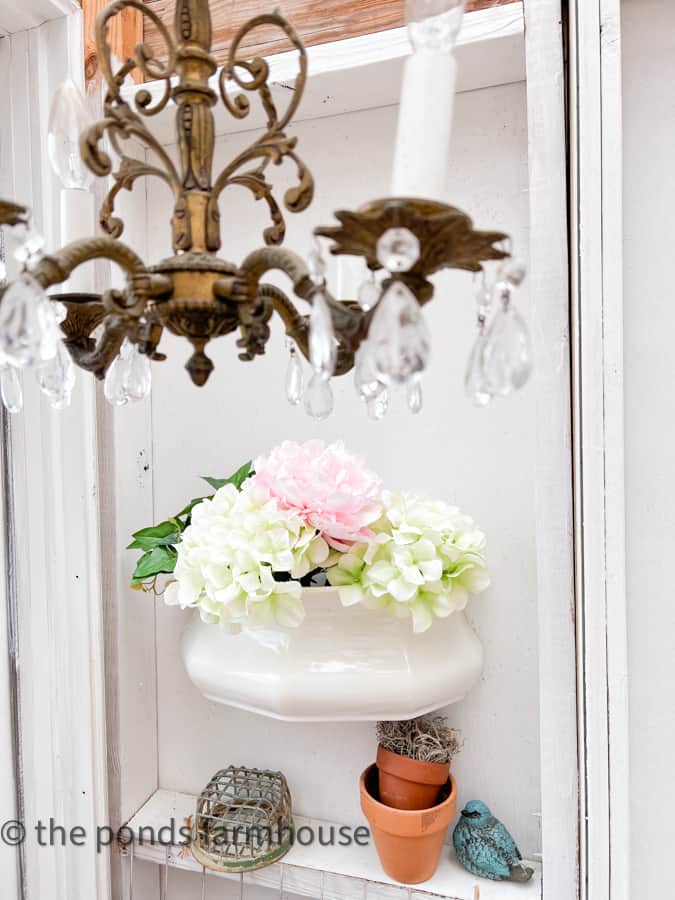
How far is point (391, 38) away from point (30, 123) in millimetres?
583

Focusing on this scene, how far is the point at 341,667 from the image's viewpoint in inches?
36.3

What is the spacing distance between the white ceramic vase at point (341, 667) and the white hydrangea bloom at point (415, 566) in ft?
0.22

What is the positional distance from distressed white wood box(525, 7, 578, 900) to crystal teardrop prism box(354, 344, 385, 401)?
359mm

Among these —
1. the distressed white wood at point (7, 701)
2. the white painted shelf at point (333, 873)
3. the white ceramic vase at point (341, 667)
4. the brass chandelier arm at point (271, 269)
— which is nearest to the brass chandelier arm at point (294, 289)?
the brass chandelier arm at point (271, 269)

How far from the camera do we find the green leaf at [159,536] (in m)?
1.03

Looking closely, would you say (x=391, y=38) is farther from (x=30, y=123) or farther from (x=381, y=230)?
(x=381, y=230)

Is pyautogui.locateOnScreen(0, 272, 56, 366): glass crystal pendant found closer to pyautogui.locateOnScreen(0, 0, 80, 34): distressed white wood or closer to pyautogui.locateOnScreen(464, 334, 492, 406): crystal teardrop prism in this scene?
pyautogui.locateOnScreen(464, 334, 492, 406): crystal teardrop prism

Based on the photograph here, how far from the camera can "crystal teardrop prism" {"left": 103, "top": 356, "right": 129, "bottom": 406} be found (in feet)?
1.73

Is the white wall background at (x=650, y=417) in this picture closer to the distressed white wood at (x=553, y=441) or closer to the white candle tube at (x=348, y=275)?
the distressed white wood at (x=553, y=441)

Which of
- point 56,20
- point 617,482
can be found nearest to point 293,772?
point 617,482

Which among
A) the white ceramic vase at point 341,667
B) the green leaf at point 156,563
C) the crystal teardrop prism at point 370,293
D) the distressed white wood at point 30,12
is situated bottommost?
the white ceramic vase at point 341,667

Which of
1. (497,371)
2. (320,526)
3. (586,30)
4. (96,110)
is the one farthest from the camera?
(96,110)

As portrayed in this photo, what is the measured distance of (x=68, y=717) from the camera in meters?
1.08

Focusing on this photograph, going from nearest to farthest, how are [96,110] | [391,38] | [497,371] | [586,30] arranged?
1. [497,371]
2. [586,30]
3. [391,38]
4. [96,110]
